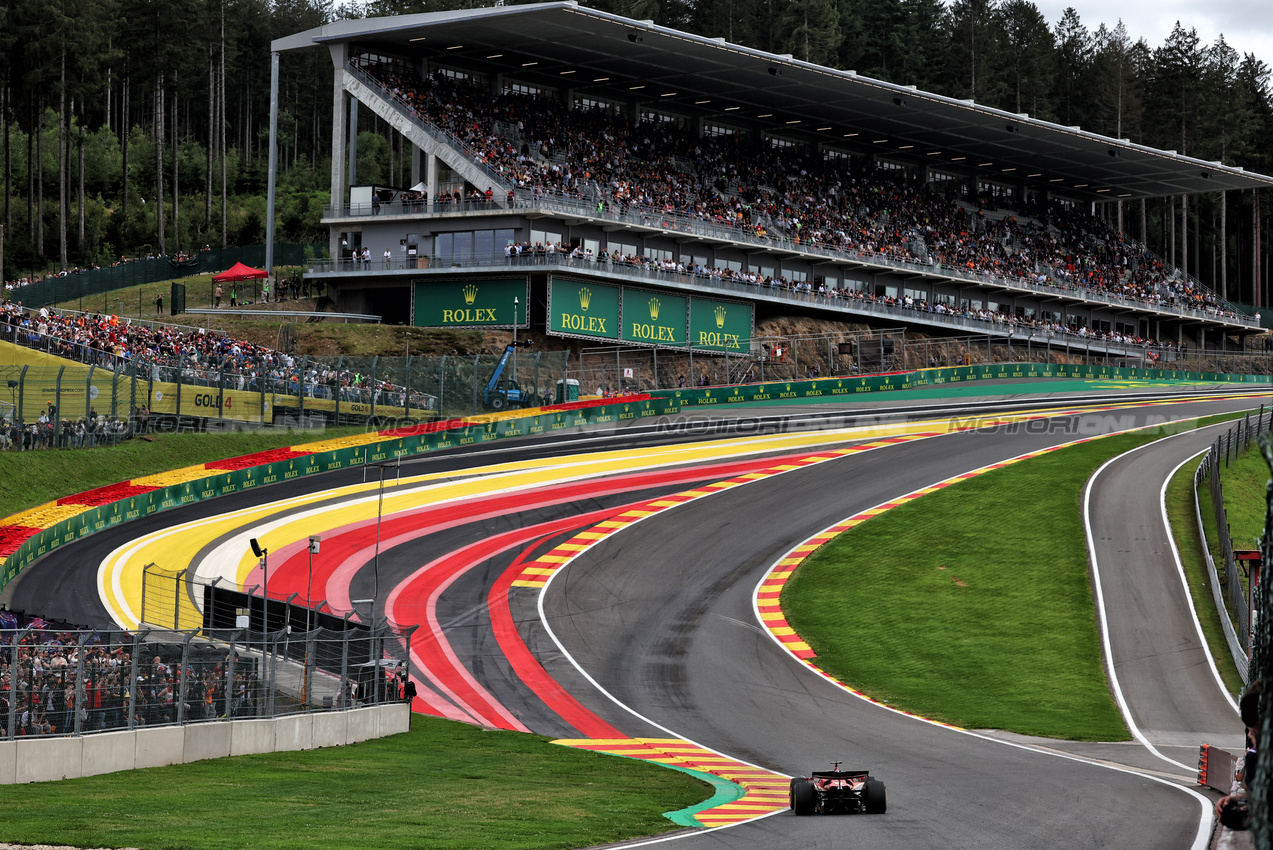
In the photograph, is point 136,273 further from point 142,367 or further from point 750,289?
point 750,289

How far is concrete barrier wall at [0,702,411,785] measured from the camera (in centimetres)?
1484

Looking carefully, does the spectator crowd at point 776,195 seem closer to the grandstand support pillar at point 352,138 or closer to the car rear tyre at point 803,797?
the grandstand support pillar at point 352,138

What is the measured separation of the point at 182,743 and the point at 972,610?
2112 cm

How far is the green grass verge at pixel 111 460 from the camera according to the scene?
3609 cm

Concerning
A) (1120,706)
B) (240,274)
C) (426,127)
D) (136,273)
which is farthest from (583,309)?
(1120,706)

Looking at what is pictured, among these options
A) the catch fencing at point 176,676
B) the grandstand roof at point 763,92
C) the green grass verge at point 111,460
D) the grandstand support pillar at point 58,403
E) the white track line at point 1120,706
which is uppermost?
the grandstand roof at point 763,92

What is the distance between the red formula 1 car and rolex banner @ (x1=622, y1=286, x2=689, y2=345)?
4904cm

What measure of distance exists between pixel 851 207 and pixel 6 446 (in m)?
54.1

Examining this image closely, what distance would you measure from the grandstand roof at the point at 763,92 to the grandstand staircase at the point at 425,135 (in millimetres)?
2179

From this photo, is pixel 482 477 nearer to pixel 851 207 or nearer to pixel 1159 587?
pixel 1159 587

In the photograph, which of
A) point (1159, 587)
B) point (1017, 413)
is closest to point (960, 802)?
point (1159, 587)

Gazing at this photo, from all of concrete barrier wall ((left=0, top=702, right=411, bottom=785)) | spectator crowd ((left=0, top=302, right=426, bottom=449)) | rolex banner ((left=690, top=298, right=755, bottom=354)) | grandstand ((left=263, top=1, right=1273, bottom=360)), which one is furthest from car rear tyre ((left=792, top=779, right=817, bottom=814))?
rolex banner ((left=690, top=298, right=755, bottom=354))

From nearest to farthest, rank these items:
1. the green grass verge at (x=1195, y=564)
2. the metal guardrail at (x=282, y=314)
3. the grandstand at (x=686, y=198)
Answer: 1. the green grass verge at (x=1195, y=564)
2. the metal guardrail at (x=282, y=314)
3. the grandstand at (x=686, y=198)

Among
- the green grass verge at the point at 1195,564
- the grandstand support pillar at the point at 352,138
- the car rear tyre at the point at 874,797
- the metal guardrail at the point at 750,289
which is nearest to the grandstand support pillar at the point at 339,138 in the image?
the grandstand support pillar at the point at 352,138
